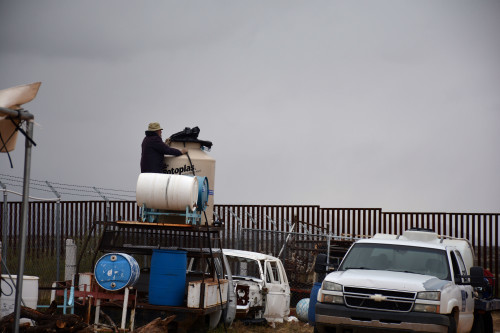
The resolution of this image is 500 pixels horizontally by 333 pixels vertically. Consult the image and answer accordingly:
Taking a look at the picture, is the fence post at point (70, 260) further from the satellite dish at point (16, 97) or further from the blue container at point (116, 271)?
the satellite dish at point (16, 97)

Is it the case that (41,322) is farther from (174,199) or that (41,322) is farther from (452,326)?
(452,326)

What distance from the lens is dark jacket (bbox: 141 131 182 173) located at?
16.0 m

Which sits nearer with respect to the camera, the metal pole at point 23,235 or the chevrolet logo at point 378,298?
the metal pole at point 23,235

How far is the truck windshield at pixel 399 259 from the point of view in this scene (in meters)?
13.4

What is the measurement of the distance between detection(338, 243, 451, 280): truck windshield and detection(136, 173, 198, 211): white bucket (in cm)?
297

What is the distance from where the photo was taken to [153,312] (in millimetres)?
14773

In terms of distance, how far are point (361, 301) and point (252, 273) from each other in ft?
21.1

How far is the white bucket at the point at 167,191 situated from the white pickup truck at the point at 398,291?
295 cm

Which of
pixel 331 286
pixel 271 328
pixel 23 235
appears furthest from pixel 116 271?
pixel 23 235

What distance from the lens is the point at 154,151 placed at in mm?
16062

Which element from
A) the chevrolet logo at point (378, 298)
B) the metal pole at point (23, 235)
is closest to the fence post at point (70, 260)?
the chevrolet logo at point (378, 298)

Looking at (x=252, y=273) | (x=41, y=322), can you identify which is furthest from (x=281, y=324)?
(x=41, y=322)

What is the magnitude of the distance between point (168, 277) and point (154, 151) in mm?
2835

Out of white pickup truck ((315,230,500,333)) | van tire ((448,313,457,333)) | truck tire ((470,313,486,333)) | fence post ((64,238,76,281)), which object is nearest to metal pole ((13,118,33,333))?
white pickup truck ((315,230,500,333))
